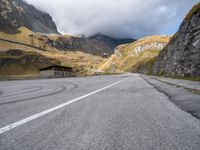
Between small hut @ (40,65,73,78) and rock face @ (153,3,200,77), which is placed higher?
rock face @ (153,3,200,77)

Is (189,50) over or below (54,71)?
over

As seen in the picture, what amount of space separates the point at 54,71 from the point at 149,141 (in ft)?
250

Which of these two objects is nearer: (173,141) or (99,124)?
(173,141)

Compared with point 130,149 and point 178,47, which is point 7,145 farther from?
point 178,47

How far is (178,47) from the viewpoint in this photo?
51250 millimetres

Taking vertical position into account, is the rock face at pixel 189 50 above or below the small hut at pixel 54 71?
above

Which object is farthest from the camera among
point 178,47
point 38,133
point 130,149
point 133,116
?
point 178,47

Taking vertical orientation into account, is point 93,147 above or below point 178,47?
below

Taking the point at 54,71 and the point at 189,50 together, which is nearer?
the point at 189,50

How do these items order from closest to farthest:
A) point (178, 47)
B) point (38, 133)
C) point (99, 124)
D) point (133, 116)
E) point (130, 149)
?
point (130, 149)
point (38, 133)
point (99, 124)
point (133, 116)
point (178, 47)

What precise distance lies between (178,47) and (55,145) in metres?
51.8

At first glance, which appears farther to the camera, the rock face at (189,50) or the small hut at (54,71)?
the small hut at (54,71)

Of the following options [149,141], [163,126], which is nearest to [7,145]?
[149,141]

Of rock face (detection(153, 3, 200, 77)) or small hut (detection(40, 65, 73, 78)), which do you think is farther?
small hut (detection(40, 65, 73, 78))
